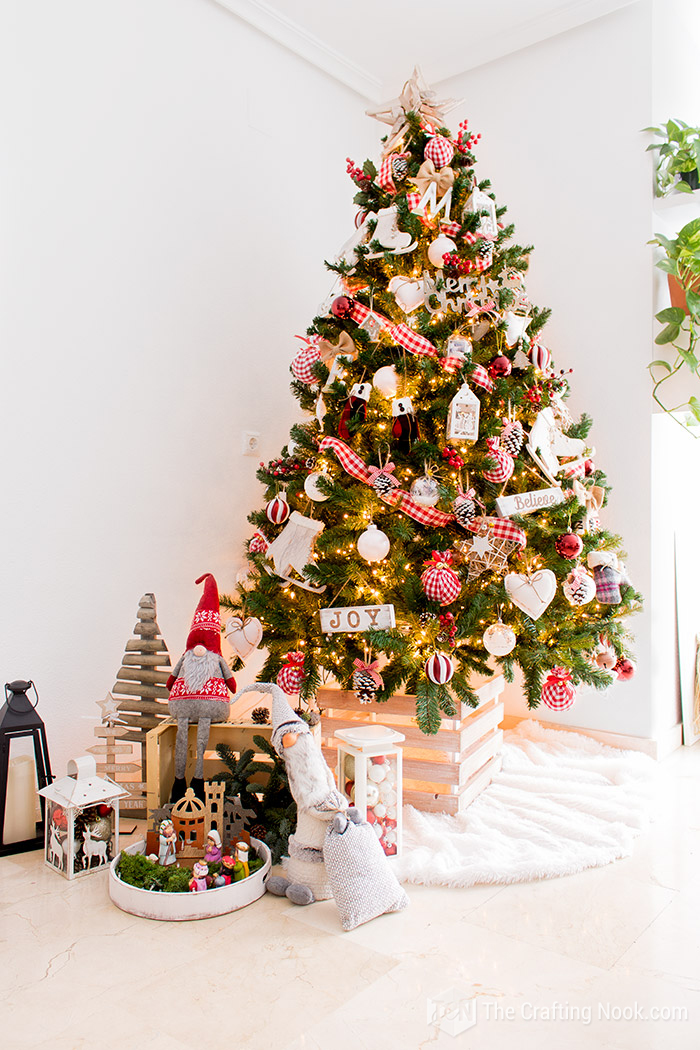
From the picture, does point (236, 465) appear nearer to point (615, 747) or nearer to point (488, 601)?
point (488, 601)

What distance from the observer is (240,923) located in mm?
1431

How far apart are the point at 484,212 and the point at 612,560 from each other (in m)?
1.01

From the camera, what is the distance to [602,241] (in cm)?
258

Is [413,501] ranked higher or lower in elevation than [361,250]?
lower

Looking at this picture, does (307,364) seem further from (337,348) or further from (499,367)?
(499,367)

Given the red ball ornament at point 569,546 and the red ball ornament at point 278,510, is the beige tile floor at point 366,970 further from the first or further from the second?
the red ball ornament at point 278,510

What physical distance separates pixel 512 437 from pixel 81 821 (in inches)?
53.1

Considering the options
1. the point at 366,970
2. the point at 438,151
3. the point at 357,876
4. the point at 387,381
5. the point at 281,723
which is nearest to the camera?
the point at 366,970

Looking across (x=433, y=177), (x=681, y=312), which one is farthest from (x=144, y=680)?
(x=681, y=312)

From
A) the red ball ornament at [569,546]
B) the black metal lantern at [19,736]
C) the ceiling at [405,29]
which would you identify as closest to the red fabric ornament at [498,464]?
the red ball ornament at [569,546]

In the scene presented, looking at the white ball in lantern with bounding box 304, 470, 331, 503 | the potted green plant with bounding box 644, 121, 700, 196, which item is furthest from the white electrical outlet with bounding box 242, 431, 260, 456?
the potted green plant with bounding box 644, 121, 700, 196

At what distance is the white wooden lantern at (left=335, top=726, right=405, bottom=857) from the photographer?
65.1 inches

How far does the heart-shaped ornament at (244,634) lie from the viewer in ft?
6.63

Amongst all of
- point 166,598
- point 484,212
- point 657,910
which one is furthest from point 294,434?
point 657,910
